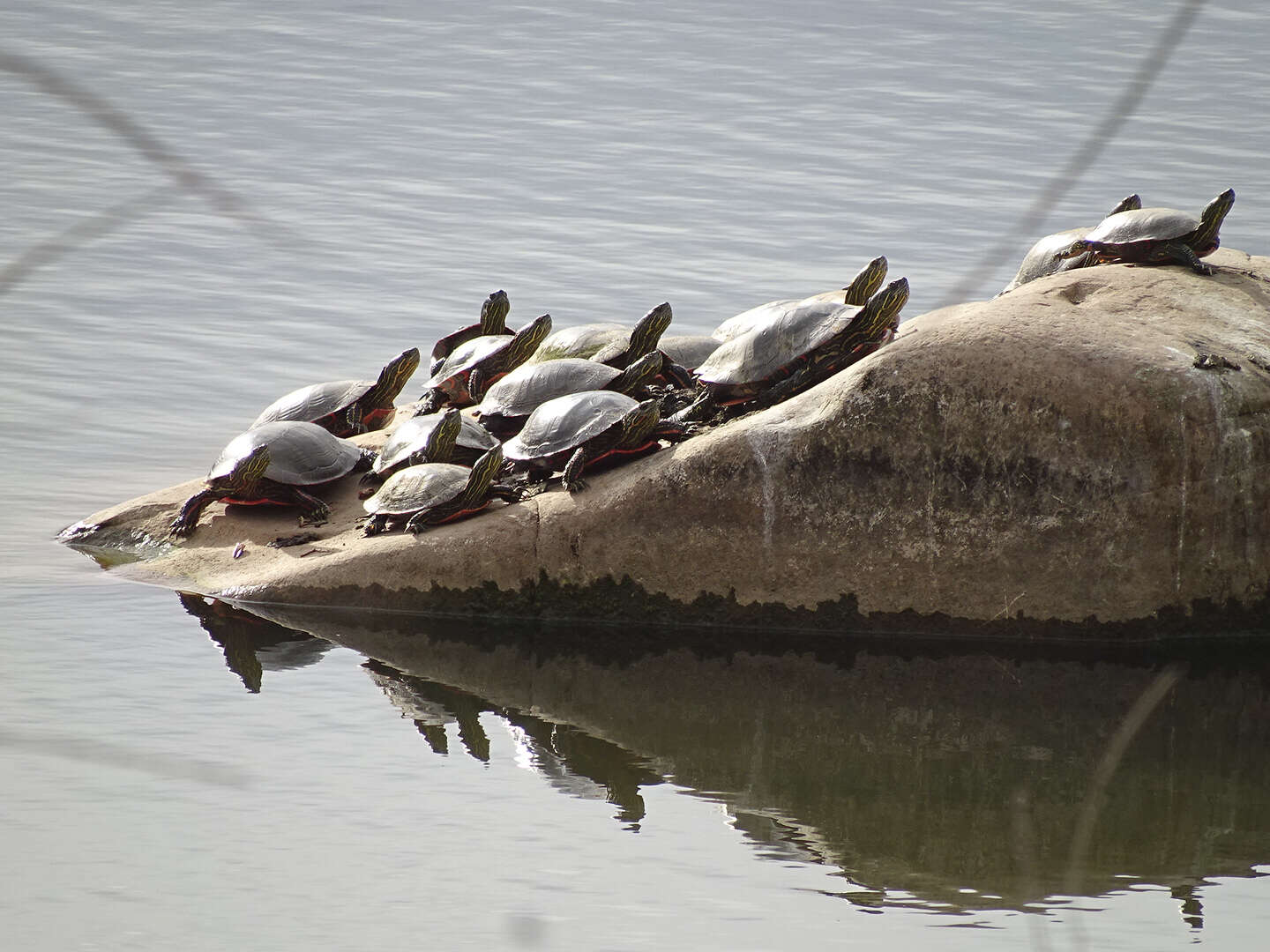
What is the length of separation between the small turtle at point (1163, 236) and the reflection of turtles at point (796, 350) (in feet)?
4.09

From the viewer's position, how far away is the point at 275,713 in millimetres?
5355

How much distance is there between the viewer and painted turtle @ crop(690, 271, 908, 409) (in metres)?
6.86

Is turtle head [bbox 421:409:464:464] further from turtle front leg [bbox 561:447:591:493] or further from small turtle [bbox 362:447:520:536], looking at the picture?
turtle front leg [bbox 561:447:591:493]

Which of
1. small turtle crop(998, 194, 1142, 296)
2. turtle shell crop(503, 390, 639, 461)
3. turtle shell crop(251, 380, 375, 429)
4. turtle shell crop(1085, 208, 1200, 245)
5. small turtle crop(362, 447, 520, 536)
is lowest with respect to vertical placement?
small turtle crop(362, 447, 520, 536)

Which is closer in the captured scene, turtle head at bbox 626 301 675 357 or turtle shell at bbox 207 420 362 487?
turtle shell at bbox 207 420 362 487

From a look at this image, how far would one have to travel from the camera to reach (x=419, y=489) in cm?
662

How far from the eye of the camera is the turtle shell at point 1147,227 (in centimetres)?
737

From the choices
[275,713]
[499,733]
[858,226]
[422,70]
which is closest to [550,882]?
[499,733]

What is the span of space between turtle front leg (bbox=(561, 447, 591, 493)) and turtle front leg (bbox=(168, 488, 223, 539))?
1.76 metres

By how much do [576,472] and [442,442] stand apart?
0.78m

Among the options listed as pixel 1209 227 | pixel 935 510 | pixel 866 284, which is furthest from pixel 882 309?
pixel 1209 227

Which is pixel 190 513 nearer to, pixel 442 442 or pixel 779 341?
pixel 442 442

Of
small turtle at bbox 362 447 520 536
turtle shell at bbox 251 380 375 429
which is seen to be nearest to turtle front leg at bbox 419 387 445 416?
turtle shell at bbox 251 380 375 429

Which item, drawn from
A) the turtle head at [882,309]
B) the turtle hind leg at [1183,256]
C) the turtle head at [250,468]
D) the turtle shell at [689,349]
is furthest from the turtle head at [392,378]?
the turtle hind leg at [1183,256]
